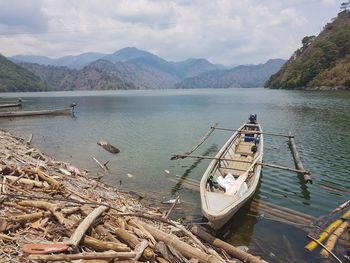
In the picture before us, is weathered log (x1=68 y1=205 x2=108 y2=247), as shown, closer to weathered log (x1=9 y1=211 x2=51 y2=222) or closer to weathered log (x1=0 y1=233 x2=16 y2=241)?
weathered log (x1=9 y1=211 x2=51 y2=222)

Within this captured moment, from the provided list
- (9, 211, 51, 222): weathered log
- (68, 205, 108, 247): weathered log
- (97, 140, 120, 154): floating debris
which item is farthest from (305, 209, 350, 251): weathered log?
(97, 140, 120, 154): floating debris

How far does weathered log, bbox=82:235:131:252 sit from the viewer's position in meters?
8.26

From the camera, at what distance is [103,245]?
8.28 metres

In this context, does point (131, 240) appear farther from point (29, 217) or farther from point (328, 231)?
point (328, 231)

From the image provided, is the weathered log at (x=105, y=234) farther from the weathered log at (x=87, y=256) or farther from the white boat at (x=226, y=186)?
the white boat at (x=226, y=186)

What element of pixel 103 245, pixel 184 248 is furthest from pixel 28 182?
pixel 184 248

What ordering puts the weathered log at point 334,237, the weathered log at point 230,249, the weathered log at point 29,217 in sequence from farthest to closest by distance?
the weathered log at point 334,237 < the weathered log at point 230,249 < the weathered log at point 29,217

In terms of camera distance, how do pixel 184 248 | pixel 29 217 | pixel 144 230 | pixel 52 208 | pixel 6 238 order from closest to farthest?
pixel 6 238
pixel 184 248
pixel 29 217
pixel 144 230
pixel 52 208

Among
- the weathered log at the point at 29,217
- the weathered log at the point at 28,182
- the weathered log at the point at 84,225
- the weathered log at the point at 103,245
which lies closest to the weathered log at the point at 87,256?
the weathered log at the point at 103,245

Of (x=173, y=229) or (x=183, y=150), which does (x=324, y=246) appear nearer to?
(x=173, y=229)

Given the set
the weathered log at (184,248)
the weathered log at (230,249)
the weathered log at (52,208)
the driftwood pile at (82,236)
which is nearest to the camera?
the driftwood pile at (82,236)

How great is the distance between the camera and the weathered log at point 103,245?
325 inches

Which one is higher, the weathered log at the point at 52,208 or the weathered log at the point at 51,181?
the weathered log at the point at 52,208

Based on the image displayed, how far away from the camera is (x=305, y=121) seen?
49625 millimetres
